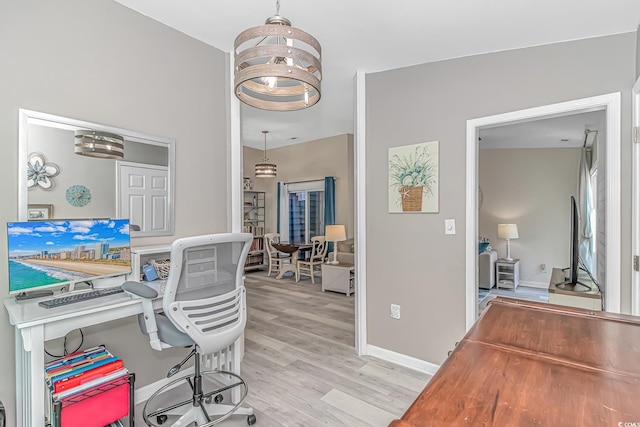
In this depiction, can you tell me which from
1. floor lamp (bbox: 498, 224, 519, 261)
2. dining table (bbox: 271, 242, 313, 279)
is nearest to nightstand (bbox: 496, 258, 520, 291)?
floor lamp (bbox: 498, 224, 519, 261)

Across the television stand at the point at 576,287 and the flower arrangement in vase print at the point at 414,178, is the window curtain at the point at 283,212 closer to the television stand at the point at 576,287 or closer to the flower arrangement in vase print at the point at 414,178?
the flower arrangement in vase print at the point at 414,178

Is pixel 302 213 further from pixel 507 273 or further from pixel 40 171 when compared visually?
pixel 40 171

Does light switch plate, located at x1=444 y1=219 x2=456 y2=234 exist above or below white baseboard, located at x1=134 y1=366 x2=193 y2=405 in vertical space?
above

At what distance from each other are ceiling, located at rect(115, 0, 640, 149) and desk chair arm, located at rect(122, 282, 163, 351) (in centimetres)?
172

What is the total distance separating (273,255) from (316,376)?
4216 mm

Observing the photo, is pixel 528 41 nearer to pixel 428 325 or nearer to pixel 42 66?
pixel 428 325

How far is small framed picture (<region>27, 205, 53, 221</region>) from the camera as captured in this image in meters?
1.72

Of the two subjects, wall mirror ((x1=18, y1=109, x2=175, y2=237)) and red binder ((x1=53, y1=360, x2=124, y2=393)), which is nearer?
red binder ((x1=53, y1=360, x2=124, y2=393))

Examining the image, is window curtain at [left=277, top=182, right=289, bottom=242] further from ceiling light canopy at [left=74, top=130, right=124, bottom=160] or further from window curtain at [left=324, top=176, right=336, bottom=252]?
ceiling light canopy at [left=74, top=130, right=124, bottom=160]

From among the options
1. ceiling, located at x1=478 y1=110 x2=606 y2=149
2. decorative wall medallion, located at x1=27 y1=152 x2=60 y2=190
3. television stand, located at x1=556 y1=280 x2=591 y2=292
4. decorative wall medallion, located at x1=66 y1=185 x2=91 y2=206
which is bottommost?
television stand, located at x1=556 y1=280 x2=591 y2=292

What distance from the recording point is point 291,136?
644 centimetres

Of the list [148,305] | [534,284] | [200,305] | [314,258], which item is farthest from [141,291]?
[534,284]

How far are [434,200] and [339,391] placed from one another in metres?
1.61

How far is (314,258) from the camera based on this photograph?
6.38 metres
